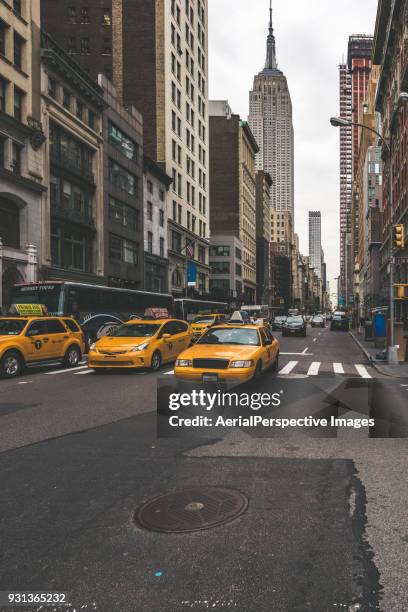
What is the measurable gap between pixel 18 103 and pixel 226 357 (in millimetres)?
28456

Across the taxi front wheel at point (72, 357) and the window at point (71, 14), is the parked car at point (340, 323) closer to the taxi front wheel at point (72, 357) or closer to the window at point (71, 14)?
the taxi front wheel at point (72, 357)

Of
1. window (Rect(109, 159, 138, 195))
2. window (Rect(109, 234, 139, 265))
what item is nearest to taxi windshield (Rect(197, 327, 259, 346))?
window (Rect(109, 234, 139, 265))

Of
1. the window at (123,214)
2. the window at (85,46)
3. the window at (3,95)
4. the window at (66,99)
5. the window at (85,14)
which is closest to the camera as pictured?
the window at (3,95)

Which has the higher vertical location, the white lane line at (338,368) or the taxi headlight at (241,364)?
the taxi headlight at (241,364)

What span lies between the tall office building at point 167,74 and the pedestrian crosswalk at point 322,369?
39.9m

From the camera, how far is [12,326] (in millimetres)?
15891

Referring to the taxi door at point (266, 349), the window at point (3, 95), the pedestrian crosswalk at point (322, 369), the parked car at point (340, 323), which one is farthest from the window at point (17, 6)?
the parked car at point (340, 323)

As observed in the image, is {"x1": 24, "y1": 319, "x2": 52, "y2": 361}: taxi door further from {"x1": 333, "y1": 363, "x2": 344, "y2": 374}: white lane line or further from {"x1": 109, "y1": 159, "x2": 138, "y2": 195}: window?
{"x1": 109, "y1": 159, "x2": 138, "y2": 195}: window

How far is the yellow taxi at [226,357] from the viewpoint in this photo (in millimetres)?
10586

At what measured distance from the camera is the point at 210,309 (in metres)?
53.5

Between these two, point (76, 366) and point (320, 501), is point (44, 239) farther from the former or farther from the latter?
point (320, 501)

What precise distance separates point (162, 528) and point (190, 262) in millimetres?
60907

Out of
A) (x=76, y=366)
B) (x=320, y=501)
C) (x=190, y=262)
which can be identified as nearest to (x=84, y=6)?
(x=190, y=262)

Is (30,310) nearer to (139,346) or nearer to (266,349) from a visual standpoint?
(139,346)
